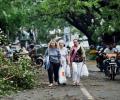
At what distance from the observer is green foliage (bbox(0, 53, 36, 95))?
17.9 metres

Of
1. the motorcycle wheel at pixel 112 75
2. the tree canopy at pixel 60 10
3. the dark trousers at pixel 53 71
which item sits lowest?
the motorcycle wheel at pixel 112 75

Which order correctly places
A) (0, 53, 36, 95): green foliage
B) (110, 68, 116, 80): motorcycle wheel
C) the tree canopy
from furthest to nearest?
the tree canopy
(110, 68, 116, 80): motorcycle wheel
(0, 53, 36, 95): green foliage

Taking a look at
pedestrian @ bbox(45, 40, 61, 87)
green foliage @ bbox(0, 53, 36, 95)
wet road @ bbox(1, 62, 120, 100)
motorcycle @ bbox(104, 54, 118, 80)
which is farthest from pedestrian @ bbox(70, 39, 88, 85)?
motorcycle @ bbox(104, 54, 118, 80)

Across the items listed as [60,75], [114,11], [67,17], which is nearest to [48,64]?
[60,75]

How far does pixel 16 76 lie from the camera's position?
1845 cm

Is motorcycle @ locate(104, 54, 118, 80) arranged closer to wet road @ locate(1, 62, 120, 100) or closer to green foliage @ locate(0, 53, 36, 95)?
wet road @ locate(1, 62, 120, 100)

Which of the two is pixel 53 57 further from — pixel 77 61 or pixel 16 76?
pixel 16 76

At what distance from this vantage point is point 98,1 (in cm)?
3431

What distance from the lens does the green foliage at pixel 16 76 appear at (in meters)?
17.9

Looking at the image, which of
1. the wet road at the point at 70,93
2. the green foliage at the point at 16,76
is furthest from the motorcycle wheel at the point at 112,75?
the green foliage at the point at 16,76

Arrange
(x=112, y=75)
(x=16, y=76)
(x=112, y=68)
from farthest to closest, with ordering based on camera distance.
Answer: (x=112, y=75) → (x=112, y=68) → (x=16, y=76)

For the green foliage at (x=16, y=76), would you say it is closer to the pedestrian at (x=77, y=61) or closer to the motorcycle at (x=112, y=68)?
the pedestrian at (x=77, y=61)

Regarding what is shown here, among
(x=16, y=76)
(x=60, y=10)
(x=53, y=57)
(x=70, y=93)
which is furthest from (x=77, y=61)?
(x=60, y=10)

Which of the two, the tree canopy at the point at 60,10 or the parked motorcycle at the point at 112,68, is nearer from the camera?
the parked motorcycle at the point at 112,68
